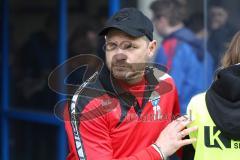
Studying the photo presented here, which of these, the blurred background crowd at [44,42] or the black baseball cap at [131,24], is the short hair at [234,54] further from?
the blurred background crowd at [44,42]

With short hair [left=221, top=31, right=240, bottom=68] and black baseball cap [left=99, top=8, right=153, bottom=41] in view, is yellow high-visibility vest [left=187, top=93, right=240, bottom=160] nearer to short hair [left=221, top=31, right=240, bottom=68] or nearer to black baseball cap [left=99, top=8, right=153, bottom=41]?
short hair [left=221, top=31, right=240, bottom=68]

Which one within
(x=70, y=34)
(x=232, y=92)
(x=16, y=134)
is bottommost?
(x=16, y=134)

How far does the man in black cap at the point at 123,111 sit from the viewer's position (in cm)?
217

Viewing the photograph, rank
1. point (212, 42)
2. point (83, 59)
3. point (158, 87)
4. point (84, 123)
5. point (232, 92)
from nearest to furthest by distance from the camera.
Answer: point (232, 92), point (84, 123), point (158, 87), point (83, 59), point (212, 42)

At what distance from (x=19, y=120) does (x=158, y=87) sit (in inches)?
133

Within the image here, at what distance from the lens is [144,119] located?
7.37 feet

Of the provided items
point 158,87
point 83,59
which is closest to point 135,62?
point 158,87

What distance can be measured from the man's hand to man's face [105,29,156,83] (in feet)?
0.87

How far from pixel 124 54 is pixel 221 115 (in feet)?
1.52

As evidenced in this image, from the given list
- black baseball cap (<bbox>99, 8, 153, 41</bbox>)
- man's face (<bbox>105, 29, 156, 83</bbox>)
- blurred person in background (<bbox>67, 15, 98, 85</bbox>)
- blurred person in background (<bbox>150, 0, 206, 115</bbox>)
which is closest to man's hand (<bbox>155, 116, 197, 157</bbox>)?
man's face (<bbox>105, 29, 156, 83</bbox>)

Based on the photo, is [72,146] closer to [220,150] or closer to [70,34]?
[220,150]

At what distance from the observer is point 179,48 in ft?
14.1

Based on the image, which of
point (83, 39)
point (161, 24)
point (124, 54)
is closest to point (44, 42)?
point (83, 39)

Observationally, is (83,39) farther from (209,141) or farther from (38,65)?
(209,141)
